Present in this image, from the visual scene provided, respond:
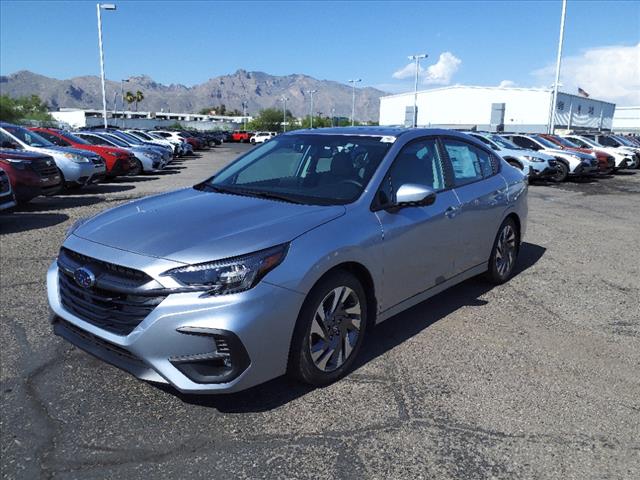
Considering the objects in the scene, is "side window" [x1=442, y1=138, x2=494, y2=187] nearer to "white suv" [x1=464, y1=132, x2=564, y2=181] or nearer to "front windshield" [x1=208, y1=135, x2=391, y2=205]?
"front windshield" [x1=208, y1=135, x2=391, y2=205]

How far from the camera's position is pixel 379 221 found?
12.2 feet

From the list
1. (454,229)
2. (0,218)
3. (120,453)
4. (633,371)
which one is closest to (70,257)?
(120,453)

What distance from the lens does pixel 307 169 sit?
431 centimetres

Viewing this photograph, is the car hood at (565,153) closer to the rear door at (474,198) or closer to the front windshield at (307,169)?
the rear door at (474,198)

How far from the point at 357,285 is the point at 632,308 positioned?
320 centimetres

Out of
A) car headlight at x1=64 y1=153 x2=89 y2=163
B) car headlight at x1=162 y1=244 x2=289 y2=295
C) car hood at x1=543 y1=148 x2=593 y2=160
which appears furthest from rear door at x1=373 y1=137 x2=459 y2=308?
car hood at x1=543 y1=148 x2=593 y2=160

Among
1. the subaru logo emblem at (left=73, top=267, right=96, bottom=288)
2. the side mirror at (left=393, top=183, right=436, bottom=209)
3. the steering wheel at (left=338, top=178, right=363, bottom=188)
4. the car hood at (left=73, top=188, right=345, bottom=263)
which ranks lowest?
the subaru logo emblem at (left=73, top=267, right=96, bottom=288)

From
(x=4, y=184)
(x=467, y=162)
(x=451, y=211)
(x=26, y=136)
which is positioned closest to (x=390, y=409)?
(x=451, y=211)

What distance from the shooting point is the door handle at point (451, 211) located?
174 inches

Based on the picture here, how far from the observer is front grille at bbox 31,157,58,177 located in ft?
32.4

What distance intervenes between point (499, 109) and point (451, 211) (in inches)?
3301

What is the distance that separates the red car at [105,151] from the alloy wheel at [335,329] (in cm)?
1347

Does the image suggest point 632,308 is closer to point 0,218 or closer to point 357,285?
point 357,285

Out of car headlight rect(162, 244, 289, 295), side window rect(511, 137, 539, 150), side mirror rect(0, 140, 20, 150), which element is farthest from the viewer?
side window rect(511, 137, 539, 150)
